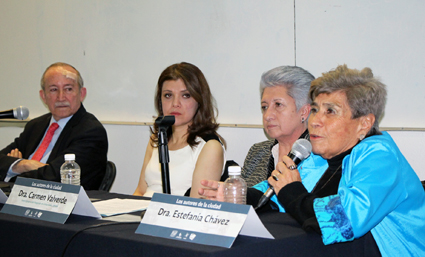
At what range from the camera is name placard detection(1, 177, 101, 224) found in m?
1.59

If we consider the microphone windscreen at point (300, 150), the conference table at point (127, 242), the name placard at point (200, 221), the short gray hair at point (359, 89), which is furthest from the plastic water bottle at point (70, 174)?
the short gray hair at point (359, 89)

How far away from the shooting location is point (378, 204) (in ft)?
4.47

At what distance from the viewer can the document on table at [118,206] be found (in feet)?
5.64

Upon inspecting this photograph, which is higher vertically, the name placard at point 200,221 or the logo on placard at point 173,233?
the name placard at point 200,221

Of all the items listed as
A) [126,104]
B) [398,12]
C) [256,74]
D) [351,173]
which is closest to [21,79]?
[126,104]

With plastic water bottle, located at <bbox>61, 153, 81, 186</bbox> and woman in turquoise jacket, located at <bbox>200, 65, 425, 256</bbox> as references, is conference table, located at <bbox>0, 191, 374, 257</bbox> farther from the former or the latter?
plastic water bottle, located at <bbox>61, 153, 81, 186</bbox>

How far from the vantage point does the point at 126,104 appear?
4047mm

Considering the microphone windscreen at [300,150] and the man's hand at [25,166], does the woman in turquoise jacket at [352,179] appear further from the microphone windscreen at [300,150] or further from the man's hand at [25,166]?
the man's hand at [25,166]

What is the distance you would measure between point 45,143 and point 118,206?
1.69 m

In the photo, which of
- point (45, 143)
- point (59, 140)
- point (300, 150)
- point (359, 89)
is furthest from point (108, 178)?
point (359, 89)

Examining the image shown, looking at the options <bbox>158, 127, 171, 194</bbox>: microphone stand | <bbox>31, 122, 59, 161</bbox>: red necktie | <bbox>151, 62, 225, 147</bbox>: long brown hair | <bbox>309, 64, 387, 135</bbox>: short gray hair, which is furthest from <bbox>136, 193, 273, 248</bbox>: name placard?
<bbox>31, 122, 59, 161</bbox>: red necktie

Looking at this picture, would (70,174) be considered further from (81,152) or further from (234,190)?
(234,190)

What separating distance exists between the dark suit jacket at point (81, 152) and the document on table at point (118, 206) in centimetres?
99

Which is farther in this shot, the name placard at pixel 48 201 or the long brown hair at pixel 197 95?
the long brown hair at pixel 197 95
